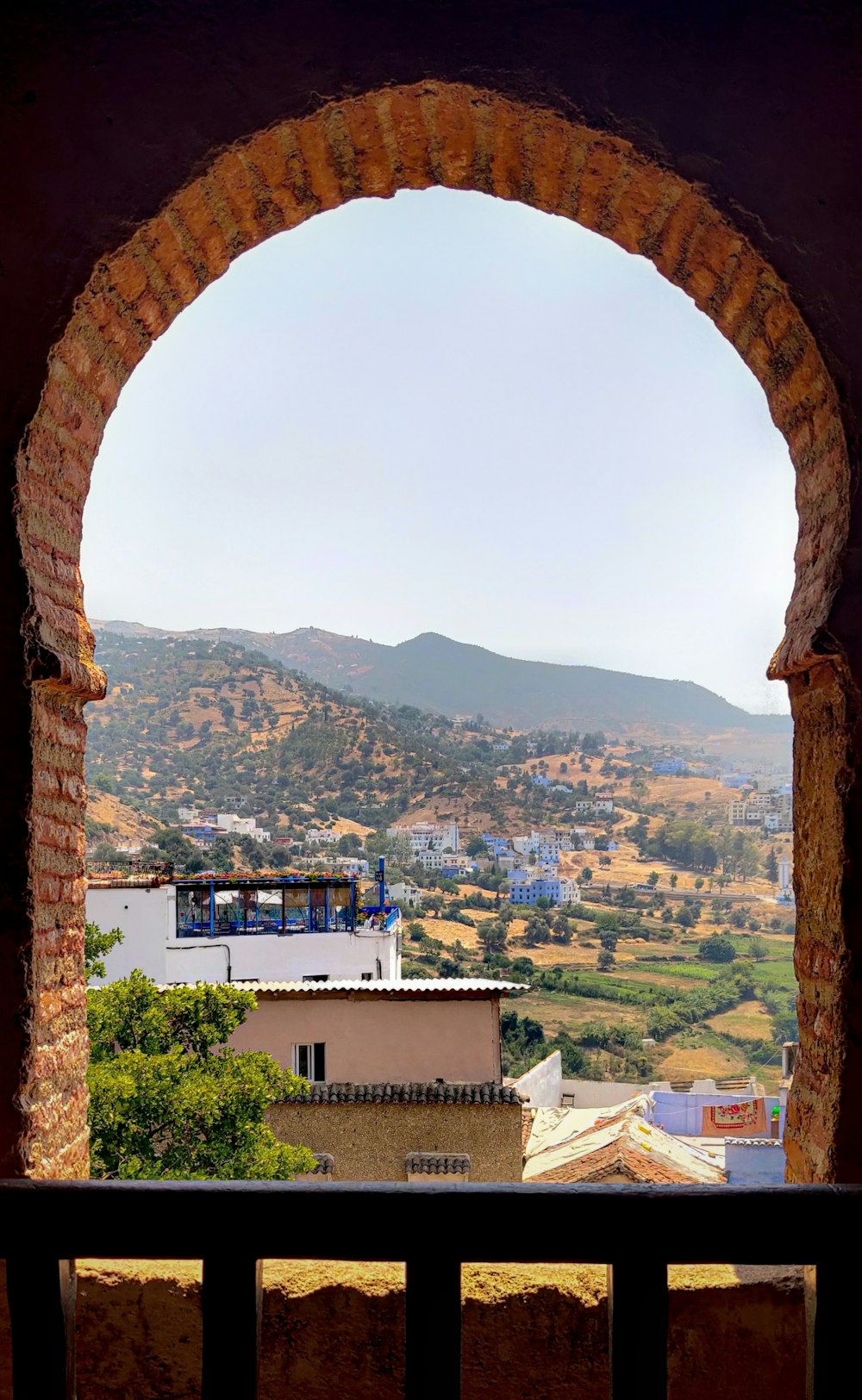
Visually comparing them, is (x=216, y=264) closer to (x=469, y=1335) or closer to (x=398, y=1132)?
(x=469, y=1335)

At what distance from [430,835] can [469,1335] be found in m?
39.8

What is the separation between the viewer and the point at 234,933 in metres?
16.8

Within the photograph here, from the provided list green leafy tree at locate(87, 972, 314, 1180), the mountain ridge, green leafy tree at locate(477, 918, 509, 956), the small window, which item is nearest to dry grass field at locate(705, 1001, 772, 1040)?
green leafy tree at locate(477, 918, 509, 956)

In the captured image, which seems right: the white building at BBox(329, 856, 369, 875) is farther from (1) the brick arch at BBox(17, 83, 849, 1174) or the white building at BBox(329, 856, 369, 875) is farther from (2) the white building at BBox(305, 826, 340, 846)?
(1) the brick arch at BBox(17, 83, 849, 1174)

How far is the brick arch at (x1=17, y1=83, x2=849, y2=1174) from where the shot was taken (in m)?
1.75

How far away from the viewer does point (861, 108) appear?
1777 mm

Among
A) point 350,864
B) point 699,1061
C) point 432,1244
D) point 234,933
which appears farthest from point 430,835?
point 432,1244

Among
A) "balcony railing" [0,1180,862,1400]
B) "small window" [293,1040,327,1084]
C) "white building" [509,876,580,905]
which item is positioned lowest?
"white building" [509,876,580,905]

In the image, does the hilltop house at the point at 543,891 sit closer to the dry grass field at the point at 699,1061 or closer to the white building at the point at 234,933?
the dry grass field at the point at 699,1061

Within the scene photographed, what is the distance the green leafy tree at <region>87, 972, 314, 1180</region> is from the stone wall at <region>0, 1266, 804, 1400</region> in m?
6.42

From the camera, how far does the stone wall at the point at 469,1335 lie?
1397 millimetres

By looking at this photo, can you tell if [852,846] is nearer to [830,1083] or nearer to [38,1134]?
[830,1083]

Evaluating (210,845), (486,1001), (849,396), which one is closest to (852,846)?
(849,396)

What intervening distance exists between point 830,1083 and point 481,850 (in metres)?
39.6
